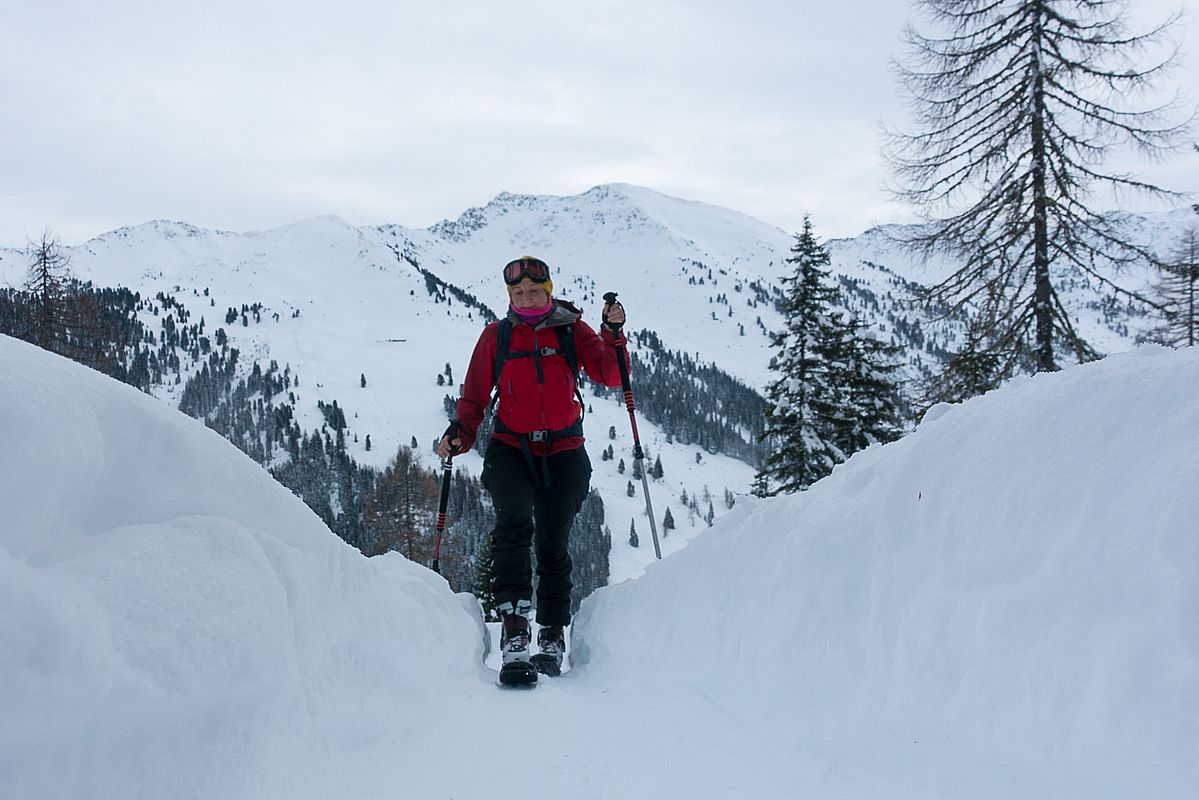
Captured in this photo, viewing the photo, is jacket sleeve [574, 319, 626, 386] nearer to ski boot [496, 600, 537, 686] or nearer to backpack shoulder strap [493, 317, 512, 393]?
backpack shoulder strap [493, 317, 512, 393]

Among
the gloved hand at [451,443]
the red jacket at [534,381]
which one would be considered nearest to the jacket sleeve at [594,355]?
the red jacket at [534,381]

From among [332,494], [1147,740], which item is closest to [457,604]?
[1147,740]

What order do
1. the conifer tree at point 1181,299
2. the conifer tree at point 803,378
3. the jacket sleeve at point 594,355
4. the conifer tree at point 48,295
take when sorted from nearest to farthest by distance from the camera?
the jacket sleeve at point 594,355 → the conifer tree at point 1181,299 → the conifer tree at point 803,378 → the conifer tree at point 48,295

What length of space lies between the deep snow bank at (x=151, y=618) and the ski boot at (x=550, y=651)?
1.53 m

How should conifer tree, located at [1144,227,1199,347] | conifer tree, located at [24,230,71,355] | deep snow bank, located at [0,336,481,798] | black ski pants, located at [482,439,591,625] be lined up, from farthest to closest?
1. conifer tree, located at [24,230,71,355]
2. conifer tree, located at [1144,227,1199,347]
3. black ski pants, located at [482,439,591,625]
4. deep snow bank, located at [0,336,481,798]

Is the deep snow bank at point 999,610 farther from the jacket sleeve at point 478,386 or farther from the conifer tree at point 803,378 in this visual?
the conifer tree at point 803,378

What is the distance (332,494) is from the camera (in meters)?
91.4

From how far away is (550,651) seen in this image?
4789 mm

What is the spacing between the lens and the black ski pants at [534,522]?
14.9 feet

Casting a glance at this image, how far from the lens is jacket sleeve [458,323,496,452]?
15.8ft

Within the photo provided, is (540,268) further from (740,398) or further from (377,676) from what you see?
(740,398)

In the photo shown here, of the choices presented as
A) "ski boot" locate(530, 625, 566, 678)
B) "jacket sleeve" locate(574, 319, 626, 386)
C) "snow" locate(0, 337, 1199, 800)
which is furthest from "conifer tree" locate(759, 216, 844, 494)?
→ "snow" locate(0, 337, 1199, 800)

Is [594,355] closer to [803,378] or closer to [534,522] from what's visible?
Result: [534,522]

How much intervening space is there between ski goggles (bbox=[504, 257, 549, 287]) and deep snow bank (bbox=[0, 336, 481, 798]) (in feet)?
7.56
